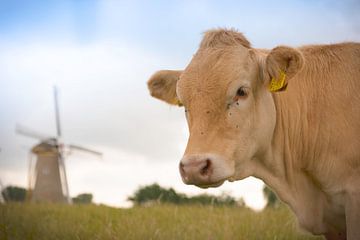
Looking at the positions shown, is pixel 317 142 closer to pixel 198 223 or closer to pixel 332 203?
pixel 332 203

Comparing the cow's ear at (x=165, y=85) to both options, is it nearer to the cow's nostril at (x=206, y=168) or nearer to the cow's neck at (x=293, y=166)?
the cow's neck at (x=293, y=166)

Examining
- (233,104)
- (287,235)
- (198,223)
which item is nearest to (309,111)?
(233,104)

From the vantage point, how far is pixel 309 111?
6.73 metres

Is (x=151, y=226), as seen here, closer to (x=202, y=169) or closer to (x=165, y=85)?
(x=165, y=85)

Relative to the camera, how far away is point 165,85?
23.7 feet

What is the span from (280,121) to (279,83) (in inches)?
32.0

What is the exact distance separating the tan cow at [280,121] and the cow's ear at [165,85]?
1 cm

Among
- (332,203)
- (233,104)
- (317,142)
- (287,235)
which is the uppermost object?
(233,104)

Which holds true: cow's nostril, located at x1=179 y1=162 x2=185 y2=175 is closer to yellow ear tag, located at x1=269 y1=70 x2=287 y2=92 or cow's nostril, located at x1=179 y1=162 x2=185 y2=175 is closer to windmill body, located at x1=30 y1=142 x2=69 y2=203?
yellow ear tag, located at x1=269 y1=70 x2=287 y2=92

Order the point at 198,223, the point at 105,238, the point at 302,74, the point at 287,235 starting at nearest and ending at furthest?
the point at 302,74
the point at 105,238
the point at 287,235
the point at 198,223

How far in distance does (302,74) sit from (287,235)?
133 inches

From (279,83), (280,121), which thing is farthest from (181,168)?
(280,121)

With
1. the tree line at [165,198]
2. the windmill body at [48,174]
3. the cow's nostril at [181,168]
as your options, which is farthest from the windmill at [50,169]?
the cow's nostril at [181,168]

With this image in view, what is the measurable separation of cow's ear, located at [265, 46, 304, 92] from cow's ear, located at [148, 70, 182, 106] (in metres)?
1.52
